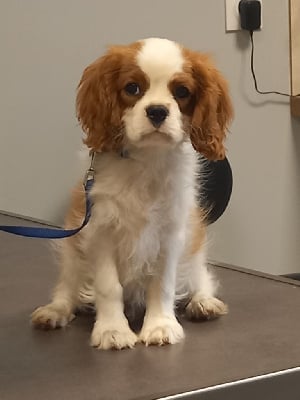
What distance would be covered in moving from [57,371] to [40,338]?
0.42ft

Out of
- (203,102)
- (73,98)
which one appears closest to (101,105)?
(203,102)

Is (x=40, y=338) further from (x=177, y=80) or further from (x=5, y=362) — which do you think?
(x=177, y=80)

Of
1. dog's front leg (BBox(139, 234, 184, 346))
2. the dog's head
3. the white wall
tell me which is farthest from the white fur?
the white wall

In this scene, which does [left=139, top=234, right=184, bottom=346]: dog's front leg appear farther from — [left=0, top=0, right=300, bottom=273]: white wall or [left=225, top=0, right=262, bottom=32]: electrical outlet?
[left=225, top=0, right=262, bottom=32]: electrical outlet

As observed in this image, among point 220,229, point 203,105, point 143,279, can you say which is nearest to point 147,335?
point 143,279

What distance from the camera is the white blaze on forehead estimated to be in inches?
37.4

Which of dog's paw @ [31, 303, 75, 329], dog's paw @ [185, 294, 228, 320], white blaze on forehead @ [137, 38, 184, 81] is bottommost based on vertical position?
dog's paw @ [185, 294, 228, 320]

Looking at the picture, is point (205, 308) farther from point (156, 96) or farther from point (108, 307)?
point (156, 96)

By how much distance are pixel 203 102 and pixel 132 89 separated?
0.09m

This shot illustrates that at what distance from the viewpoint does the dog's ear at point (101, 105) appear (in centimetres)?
97

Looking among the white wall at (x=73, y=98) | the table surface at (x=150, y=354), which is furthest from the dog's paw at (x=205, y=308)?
the white wall at (x=73, y=98)

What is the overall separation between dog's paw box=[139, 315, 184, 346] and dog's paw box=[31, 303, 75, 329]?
0.11 metres

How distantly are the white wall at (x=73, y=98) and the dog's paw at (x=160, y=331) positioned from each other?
0.95 meters

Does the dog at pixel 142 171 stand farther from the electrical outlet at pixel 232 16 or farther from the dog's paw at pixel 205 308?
the electrical outlet at pixel 232 16
